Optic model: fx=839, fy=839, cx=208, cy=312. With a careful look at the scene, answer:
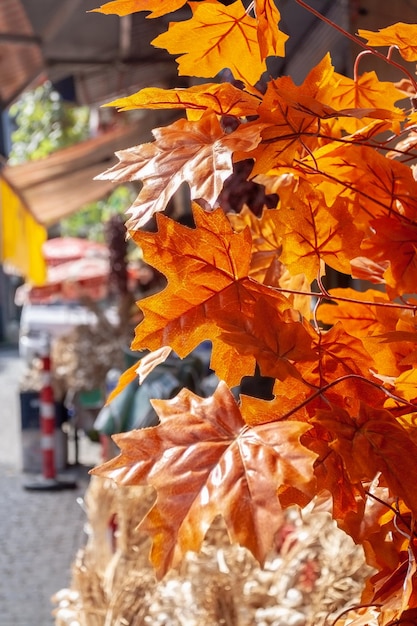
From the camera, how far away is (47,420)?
20.5 feet

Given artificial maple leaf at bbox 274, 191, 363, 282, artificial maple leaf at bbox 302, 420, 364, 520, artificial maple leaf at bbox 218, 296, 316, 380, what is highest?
artificial maple leaf at bbox 274, 191, 363, 282

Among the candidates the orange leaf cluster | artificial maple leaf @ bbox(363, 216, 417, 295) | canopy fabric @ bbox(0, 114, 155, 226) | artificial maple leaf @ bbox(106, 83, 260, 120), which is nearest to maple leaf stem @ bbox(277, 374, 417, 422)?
the orange leaf cluster

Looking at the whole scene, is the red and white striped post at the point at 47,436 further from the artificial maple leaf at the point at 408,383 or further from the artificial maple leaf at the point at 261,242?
the artificial maple leaf at the point at 408,383

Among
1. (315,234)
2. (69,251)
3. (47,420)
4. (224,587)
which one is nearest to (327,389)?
(315,234)

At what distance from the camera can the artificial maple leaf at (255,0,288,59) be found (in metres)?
0.75

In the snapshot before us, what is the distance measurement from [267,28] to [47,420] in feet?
18.8

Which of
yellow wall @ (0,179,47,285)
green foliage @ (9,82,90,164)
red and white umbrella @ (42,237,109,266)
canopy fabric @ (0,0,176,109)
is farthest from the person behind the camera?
green foliage @ (9,82,90,164)

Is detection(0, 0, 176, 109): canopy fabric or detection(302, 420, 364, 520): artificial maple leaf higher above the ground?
detection(302, 420, 364, 520): artificial maple leaf

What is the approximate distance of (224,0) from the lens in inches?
97.0

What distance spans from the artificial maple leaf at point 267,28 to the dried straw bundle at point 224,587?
119cm

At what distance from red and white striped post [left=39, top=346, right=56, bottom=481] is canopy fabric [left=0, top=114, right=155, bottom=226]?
128 centimetres

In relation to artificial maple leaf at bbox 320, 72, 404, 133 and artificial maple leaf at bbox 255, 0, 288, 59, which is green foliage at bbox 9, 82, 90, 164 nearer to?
artificial maple leaf at bbox 320, 72, 404, 133

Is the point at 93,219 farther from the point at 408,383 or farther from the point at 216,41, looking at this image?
the point at 408,383

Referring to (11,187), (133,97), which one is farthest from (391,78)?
(11,187)
